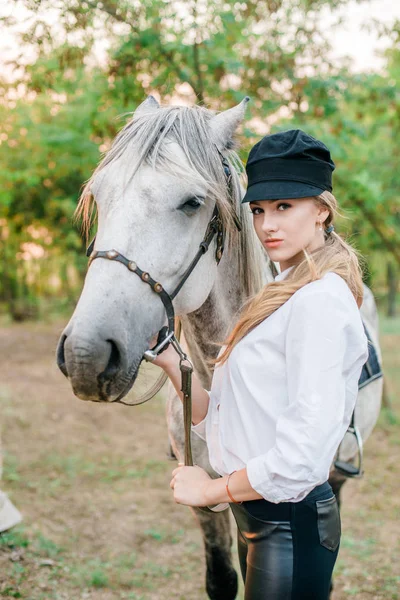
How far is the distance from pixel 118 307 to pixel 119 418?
20.2 feet

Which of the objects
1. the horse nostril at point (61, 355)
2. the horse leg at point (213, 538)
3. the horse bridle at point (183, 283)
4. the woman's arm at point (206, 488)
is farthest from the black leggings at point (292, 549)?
the horse leg at point (213, 538)

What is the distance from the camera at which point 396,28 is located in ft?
14.7

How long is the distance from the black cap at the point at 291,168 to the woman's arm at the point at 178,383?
1.84 feet

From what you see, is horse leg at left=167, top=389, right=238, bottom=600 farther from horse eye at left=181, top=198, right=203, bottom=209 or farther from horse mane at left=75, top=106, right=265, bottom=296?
horse eye at left=181, top=198, right=203, bottom=209

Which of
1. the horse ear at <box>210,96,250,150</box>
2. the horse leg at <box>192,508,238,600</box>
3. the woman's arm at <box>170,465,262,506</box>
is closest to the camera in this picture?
the woman's arm at <box>170,465,262,506</box>

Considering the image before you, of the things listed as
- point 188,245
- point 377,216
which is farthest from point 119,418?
point 188,245

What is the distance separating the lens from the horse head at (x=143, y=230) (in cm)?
138

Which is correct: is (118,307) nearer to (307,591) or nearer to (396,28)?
(307,591)

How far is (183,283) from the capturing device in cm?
166

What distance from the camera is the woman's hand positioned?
147 cm

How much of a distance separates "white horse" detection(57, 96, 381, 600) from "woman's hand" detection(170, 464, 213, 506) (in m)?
0.32

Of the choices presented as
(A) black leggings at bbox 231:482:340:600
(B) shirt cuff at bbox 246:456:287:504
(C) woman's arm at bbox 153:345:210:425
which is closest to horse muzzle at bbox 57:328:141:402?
(C) woman's arm at bbox 153:345:210:425

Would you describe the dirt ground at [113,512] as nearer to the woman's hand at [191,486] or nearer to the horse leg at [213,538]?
the woman's hand at [191,486]

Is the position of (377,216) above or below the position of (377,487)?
above
